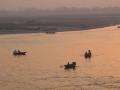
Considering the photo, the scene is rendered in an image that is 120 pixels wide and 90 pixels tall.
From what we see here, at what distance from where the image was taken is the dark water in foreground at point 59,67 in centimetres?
2949

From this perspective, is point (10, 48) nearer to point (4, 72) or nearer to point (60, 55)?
point (60, 55)

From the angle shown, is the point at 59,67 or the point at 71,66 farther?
the point at 59,67

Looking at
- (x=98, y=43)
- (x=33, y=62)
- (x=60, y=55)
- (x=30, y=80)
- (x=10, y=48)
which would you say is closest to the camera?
(x=30, y=80)

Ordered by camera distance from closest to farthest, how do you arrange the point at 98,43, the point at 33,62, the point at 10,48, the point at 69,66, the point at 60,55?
the point at 69,66 < the point at 33,62 < the point at 60,55 < the point at 10,48 < the point at 98,43

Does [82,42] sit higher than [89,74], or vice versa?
[82,42]

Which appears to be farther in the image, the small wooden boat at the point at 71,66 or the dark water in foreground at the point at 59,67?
the small wooden boat at the point at 71,66

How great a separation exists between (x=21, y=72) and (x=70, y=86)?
21.2 ft

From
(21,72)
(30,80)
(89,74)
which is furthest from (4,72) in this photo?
(89,74)

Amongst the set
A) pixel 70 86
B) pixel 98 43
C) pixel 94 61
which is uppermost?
pixel 98 43

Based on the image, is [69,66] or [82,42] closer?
[69,66]

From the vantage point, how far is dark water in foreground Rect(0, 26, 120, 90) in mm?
29494

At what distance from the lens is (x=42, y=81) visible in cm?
3072

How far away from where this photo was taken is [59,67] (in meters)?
36.9

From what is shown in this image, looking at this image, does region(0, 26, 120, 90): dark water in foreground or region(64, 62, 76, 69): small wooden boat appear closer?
region(0, 26, 120, 90): dark water in foreground
